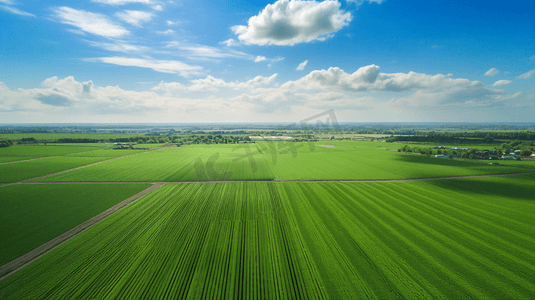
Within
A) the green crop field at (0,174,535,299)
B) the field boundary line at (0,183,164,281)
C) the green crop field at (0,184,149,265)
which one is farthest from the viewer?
the green crop field at (0,184,149,265)

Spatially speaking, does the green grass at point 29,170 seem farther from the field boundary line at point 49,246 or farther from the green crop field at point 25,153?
the field boundary line at point 49,246

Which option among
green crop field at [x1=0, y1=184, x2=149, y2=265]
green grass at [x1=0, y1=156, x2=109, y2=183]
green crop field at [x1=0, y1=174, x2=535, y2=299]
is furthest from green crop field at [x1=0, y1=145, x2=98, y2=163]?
green crop field at [x1=0, y1=174, x2=535, y2=299]

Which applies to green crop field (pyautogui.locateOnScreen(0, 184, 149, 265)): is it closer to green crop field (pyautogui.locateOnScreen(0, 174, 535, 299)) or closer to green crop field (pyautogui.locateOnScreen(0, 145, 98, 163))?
green crop field (pyautogui.locateOnScreen(0, 174, 535, 299))

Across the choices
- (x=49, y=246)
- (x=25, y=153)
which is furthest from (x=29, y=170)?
(x=49, y=246)

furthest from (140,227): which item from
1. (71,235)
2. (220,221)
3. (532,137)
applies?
(532,137)

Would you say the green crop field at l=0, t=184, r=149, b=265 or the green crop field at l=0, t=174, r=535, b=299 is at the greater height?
the green crop field at l=0, t=184, r=149, b=265

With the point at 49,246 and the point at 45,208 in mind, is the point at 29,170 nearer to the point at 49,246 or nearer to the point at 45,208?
the point at 45,208
